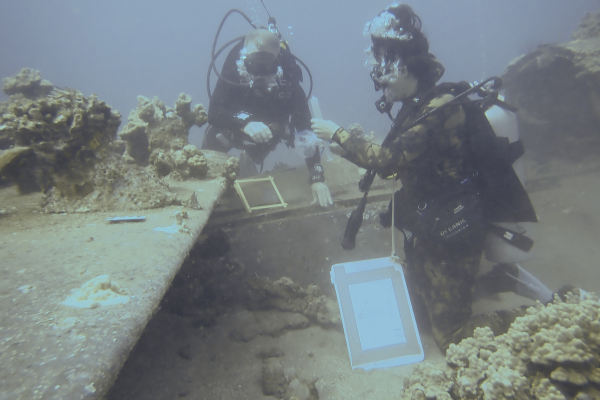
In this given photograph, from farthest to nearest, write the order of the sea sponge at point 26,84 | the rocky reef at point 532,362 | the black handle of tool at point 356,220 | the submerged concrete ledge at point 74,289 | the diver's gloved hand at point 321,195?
1. the sea sponge at point 26,84
2. the diver's gloved hand at point 321,195
3. the black handle of tool at point 356,220
4. the rocky reef at point 532,362
5. the submerged concrete ledge at point 74,289

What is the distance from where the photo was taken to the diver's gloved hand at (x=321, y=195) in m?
4.15

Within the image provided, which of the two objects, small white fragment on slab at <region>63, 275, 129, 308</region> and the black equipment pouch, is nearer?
small white fragment on slab at <region>63, 275, 129, 308</region>

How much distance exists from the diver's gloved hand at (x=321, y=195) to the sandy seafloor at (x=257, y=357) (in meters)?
0.52

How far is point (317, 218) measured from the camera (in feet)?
13.2

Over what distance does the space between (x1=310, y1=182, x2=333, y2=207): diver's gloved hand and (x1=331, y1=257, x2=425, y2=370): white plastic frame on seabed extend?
133 centimetres

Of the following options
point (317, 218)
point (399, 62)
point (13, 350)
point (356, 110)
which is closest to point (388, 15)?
point (399, 62)

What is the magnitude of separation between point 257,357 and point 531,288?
335 centimetres

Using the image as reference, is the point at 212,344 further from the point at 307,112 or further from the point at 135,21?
the point at 135,21

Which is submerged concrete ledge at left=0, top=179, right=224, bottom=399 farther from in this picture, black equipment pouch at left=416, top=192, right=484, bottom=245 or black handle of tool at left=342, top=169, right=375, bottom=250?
black equipment pouch at left=416, top=192, right=484, bottom=245

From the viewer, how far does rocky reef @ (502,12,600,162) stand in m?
6.23

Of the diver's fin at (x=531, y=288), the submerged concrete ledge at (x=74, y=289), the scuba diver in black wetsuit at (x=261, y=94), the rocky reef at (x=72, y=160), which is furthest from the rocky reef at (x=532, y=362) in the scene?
the scuba diver in black wetsuit at (x=261, y=94)

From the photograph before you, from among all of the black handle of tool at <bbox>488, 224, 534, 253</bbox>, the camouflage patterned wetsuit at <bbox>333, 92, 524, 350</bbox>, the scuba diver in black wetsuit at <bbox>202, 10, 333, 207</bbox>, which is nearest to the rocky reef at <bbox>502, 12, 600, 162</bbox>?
the black handle of tool at <bbox>488, 224, 534, 253</bbox>

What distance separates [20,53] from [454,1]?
458ft

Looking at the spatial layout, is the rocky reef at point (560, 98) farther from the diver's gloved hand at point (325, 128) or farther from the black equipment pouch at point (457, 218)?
the diver's gloved hand at point (325, 128)
